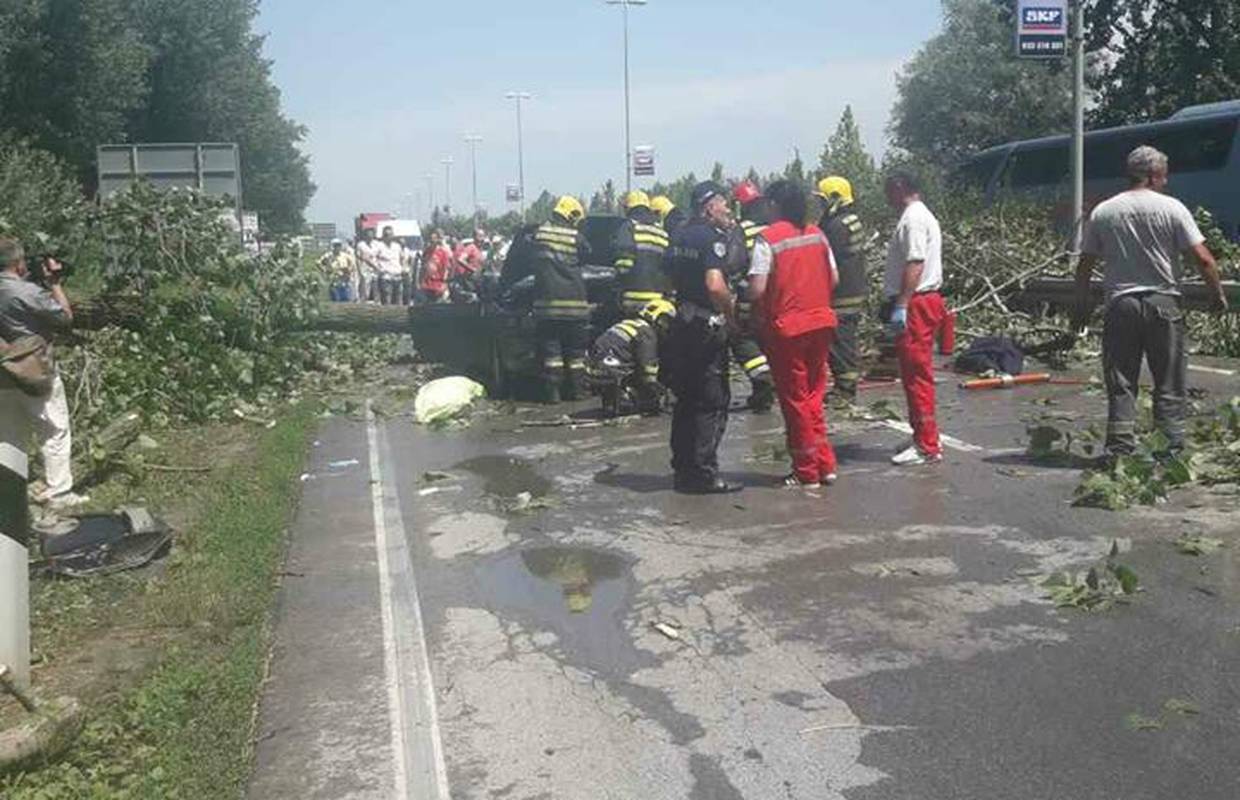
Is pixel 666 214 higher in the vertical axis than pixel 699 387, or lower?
higher

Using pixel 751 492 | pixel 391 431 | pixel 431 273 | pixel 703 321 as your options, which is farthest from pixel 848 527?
pixel 431 273

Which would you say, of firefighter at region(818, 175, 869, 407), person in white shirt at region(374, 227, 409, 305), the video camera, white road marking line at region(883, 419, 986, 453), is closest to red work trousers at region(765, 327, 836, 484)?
white road marking line at region(883, 419, 986, 453)

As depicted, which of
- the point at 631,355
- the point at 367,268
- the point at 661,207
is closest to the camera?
the point at 631,355

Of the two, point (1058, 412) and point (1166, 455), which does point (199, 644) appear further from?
point (1058, 412)

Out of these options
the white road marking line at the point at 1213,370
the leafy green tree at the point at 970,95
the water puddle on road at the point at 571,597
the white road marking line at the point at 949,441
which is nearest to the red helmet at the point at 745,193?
the white road marking line at the point at 949,441

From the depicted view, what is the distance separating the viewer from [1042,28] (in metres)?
17.5

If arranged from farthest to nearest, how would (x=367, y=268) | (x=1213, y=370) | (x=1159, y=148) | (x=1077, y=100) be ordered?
(x=367, y=268) < (x=1159, y=148) < (x=1077, y=100) < (x=1213, y=370)

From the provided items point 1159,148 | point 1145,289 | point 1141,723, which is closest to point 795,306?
point 1145,289

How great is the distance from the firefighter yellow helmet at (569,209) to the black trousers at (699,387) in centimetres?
398

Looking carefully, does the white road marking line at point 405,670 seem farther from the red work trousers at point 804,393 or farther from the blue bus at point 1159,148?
the blue bus at point 1159,148

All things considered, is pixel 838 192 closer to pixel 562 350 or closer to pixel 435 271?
pixel 562 350

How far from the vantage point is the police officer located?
8055 mm

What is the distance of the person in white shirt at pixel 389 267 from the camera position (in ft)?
93.1

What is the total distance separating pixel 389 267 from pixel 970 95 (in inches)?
1666
